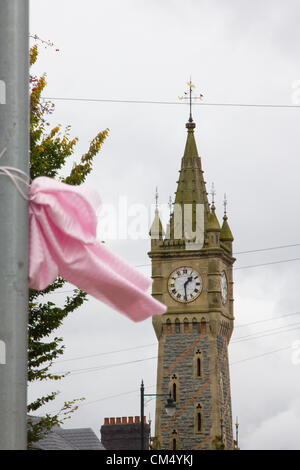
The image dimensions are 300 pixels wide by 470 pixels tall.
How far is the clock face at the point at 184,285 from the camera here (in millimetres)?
95562

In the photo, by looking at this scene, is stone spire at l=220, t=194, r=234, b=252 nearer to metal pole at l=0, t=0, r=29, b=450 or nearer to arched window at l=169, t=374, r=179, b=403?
arched window at l=169, t=374, r=179, b=403

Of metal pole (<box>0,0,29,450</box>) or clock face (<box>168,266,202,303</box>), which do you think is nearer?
metal pole (<box>0,0,29,450</box>)

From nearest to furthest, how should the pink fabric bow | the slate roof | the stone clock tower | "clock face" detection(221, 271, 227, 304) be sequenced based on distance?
the pink fabric bow
the slate roof
the stone clock tower
"clock face" detection(221, 271, 227, 304)

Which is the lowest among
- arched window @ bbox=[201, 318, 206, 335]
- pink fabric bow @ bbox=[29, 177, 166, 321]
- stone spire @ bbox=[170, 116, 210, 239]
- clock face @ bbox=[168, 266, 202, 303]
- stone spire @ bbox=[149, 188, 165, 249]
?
pink fabric bow @ bbox=[29, 177, 166, 321]

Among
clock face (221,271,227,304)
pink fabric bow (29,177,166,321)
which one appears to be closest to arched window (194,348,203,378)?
clock face (221,271,227,304)

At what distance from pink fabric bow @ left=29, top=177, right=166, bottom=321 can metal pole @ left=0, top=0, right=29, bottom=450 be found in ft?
0.30

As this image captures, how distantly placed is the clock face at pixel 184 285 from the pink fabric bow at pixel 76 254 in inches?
3628

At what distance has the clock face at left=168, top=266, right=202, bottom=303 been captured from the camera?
314 ft

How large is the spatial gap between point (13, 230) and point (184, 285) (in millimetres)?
92832

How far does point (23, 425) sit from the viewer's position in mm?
3180

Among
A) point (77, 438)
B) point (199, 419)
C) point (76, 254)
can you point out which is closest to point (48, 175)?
point (76, 254)

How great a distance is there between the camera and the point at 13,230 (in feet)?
10.7

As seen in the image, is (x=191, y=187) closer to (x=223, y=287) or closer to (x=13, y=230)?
(x=223, y=287)
